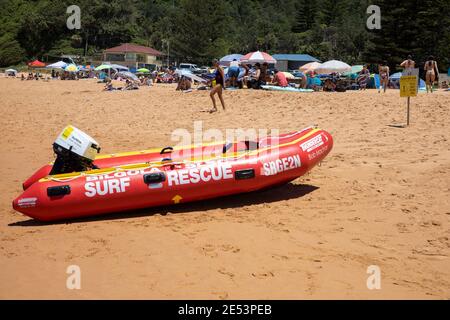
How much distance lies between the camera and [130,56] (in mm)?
58312

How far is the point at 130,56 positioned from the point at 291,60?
2169cm

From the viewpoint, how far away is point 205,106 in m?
13.1

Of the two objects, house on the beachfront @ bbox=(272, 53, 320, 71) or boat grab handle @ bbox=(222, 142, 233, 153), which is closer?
boat grab handle @ bbox=(222, 142, 233, 153)

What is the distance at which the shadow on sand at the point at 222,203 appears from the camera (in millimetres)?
5578

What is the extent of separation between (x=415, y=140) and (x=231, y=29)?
228 feet

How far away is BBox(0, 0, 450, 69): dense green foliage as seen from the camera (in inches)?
1350

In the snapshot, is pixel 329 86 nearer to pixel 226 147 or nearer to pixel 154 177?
pixel 226 147

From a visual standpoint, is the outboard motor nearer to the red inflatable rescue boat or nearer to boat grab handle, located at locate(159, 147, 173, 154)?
the red inflatable rescue boat

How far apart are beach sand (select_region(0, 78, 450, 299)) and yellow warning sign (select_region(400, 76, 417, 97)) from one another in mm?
573

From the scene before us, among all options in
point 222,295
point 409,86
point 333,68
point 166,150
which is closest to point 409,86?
point 409,86

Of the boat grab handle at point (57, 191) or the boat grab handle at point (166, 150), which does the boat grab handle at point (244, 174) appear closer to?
the boat grab handle at point (166, 150)

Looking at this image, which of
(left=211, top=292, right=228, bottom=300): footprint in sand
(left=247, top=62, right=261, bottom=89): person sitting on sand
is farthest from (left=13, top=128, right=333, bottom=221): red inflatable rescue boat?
(left=247, top=62, right=261, bottom=89): person sitting on sand

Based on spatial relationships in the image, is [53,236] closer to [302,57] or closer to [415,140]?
[415,140]

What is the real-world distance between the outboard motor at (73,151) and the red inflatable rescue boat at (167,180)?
0.86ft
